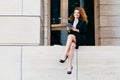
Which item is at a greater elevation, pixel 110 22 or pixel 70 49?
pixel 110 22

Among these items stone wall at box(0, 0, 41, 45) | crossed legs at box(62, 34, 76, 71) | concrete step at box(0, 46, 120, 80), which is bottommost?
concrete step at box(0, 46, 120, 80)

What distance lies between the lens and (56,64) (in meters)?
11.5

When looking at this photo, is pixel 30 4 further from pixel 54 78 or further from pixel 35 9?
pixel 54 78

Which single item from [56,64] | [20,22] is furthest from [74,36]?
[20,22]

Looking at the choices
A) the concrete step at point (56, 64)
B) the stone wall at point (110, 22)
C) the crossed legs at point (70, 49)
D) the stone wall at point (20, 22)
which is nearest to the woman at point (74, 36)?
the crossed legs at point (70, 49)

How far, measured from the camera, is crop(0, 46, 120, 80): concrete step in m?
11.4

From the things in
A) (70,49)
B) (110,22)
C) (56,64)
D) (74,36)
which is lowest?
(56,64)

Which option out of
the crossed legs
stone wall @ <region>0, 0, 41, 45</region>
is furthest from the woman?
stone wall @ <region>0, 0, 41, 45</region>

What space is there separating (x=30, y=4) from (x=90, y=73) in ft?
9.43

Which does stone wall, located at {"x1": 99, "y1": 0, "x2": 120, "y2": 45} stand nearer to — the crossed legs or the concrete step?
the concrete step

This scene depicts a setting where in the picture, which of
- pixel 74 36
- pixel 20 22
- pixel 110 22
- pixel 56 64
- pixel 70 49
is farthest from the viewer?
pixel 110 22

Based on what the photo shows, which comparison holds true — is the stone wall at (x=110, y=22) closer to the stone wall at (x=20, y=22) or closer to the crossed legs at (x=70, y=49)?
the stone wall at (x=20, y=22)

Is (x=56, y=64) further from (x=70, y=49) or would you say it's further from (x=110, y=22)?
(x=110, y=22)

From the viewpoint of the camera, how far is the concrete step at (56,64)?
11.4 m
